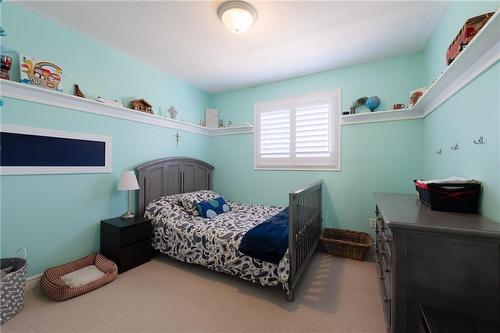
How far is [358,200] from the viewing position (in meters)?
2.78

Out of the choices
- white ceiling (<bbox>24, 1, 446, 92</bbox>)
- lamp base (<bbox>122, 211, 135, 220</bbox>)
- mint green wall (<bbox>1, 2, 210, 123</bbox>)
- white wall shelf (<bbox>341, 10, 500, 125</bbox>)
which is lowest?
lamp base (<bbox>122, 211, 135, 220</bbox>)

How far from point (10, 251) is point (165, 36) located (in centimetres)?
249

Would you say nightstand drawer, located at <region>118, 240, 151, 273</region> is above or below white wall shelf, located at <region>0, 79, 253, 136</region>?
below

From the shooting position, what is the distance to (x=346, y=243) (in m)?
2.53

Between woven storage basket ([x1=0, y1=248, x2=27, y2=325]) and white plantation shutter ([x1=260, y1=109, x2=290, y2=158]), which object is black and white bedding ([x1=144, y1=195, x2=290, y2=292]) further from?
woven storage basket ([x1=0, y1=248, x2=27, y2=325])

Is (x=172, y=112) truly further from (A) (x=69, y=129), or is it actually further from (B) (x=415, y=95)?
(B) (x=415, y=95)

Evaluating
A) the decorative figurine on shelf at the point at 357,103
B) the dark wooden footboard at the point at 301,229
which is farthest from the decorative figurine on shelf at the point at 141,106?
the decorative figurine on shelf at the point at 357,103

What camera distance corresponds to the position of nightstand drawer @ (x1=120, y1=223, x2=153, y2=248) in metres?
2.22

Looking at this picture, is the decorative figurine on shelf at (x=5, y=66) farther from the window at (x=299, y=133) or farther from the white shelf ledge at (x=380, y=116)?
the white shelf ledge at (x=380, y=116)

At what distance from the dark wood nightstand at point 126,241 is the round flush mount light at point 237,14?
230cm

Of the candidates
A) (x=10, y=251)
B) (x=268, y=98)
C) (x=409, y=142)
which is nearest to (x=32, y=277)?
(x=10, y=251)

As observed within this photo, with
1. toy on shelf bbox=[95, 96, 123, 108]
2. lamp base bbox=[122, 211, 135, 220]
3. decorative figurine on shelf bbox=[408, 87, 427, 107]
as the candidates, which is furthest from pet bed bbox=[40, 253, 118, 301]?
decorative figurine on shelf bbox=[408, 87, 427, 107]

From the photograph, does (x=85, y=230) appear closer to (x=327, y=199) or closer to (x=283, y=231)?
(x=283, y=231)

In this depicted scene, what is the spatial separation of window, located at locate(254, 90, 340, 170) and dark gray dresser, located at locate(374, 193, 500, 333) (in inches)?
76.5
